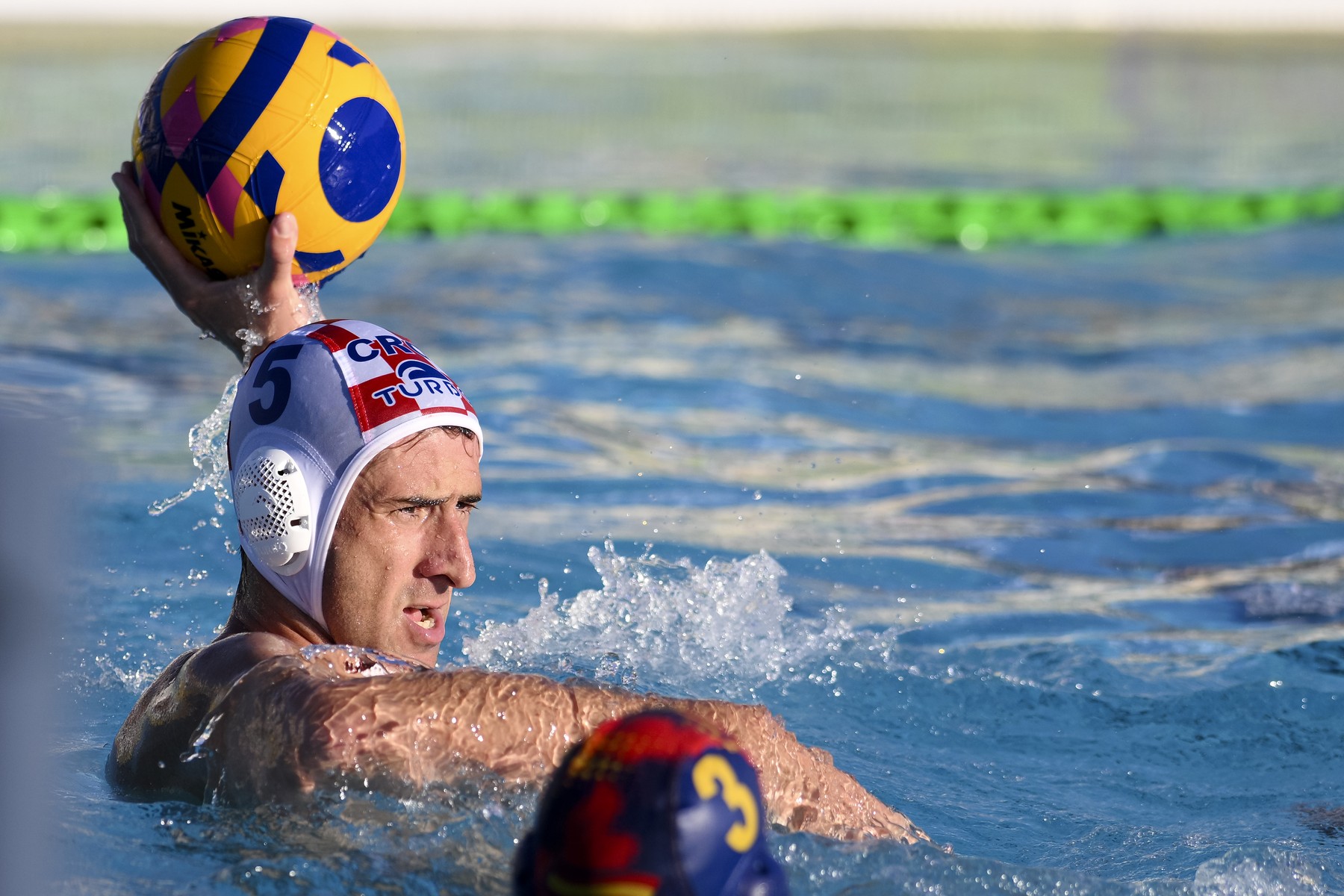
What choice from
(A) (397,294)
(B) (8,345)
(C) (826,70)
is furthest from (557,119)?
(B) (8,345)

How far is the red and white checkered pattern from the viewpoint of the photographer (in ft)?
7.07

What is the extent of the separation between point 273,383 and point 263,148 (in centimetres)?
57

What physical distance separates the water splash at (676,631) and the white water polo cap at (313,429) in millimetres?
987

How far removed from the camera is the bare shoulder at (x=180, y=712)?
81.8 inches

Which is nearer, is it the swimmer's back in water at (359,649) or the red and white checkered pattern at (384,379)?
the swimmer's back in water at (359,649)

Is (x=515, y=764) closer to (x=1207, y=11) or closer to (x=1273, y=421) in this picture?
(x=1273, y=421)

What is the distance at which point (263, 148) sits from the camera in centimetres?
257

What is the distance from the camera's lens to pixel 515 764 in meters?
1.87

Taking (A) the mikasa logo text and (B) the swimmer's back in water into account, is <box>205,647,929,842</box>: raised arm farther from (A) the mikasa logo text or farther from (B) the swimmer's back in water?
(A) the mikasa logo text

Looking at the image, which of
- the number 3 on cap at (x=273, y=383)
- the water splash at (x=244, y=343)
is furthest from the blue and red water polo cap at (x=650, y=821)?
the water splash at (x=244, y=343)

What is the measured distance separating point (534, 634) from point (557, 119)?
435 inches

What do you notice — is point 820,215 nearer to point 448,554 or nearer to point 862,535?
point 862,535

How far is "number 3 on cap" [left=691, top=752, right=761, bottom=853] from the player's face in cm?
94

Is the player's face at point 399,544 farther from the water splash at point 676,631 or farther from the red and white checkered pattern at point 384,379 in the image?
the water splash at point 676,631
